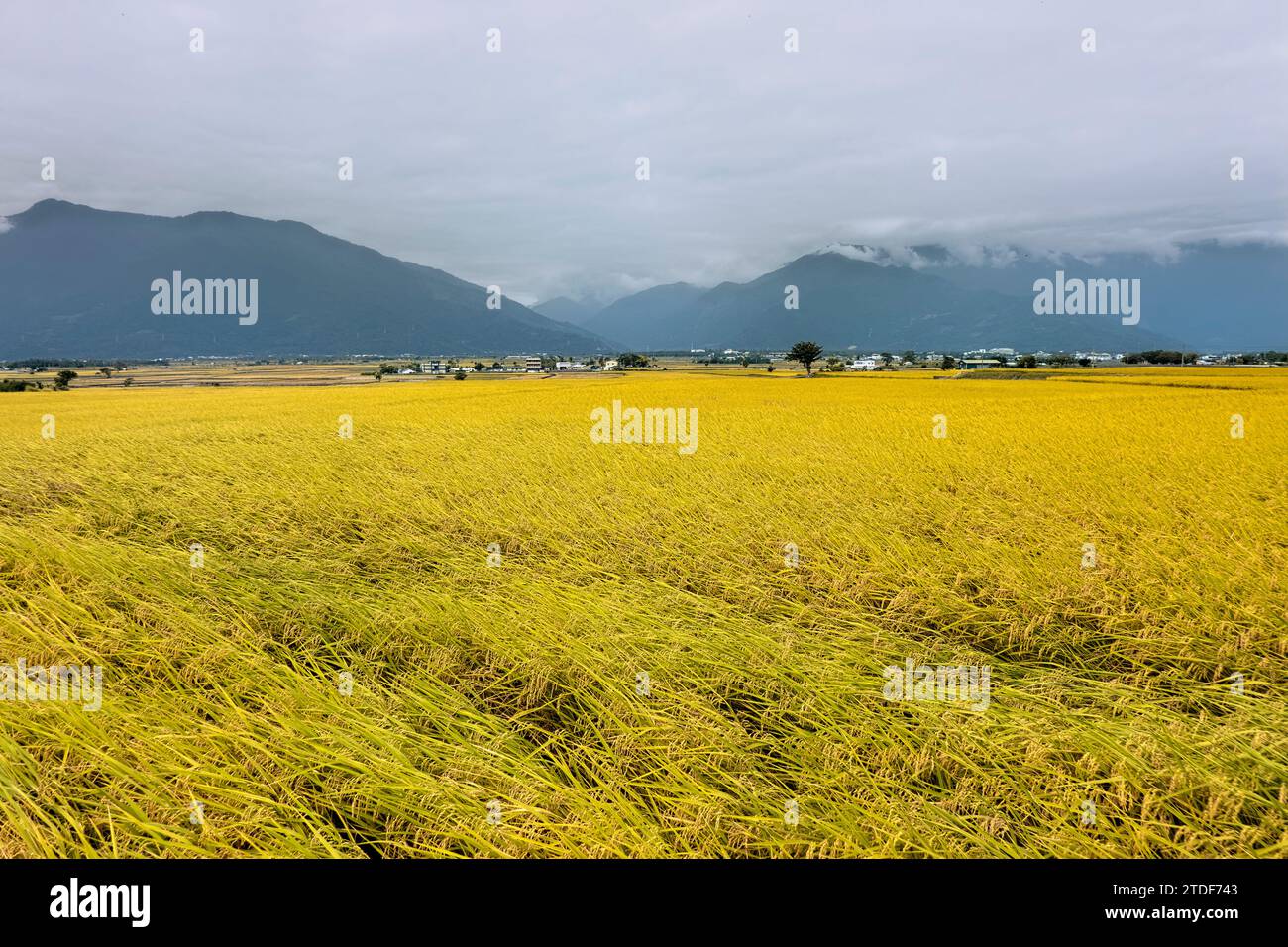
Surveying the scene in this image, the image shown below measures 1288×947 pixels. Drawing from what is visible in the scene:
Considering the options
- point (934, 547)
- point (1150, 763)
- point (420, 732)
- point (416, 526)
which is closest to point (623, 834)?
point (420, 732)

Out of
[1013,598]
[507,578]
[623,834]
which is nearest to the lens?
[623,834]

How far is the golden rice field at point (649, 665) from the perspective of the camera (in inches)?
109

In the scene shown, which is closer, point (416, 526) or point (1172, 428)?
point (416, 526)

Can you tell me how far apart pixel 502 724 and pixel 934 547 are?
521 centimetres

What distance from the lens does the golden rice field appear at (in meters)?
2.76

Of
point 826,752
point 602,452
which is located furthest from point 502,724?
point 602,452

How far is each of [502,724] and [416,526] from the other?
4.97 metres

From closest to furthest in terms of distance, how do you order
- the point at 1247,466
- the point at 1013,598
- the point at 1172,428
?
the point at 1013,598 → the point at 1247,466 → the point at 1172,428

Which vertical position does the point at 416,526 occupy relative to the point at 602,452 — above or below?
below

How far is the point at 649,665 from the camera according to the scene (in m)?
4.13

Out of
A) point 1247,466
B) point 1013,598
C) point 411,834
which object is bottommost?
point 411,834

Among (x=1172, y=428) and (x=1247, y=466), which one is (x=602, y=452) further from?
(x=1172, y=428)

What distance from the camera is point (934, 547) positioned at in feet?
22.2

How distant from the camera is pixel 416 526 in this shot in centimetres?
806
